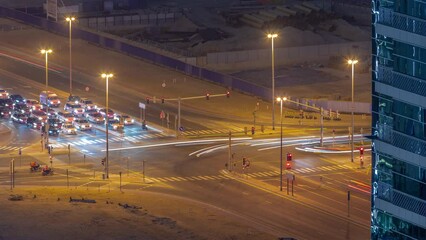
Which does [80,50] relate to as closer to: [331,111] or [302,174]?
[331,111]

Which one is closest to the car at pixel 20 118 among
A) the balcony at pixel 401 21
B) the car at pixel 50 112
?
the car at pixel 50 112

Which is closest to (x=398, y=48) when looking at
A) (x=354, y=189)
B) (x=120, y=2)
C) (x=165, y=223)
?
(x=165, y=223)

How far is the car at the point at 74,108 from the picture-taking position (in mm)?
115938

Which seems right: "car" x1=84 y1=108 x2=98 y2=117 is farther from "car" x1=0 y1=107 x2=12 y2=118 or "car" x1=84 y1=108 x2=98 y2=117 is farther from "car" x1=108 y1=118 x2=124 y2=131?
"car" x1=0 y1=107 x2=12 y2=118

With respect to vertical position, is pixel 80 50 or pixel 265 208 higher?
pixel 80 50

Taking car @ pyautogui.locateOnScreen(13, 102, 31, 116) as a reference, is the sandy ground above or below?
below

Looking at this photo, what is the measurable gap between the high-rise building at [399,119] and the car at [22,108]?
252 ft

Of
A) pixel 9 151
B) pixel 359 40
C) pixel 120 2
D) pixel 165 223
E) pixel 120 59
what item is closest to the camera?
pixel 165 223

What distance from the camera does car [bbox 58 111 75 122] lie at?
4434 inches

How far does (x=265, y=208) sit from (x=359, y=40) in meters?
90.2

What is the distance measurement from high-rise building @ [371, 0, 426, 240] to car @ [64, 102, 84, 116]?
248 feet

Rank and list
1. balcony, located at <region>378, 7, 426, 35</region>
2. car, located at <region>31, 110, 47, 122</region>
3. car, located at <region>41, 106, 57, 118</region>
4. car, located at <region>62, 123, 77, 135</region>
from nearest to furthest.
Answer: balcony, located at <region>378, 7, 426, 35</region> → car, located at <region>62, 123, 77, 135</region> → car, located at <region>31, 110, 47, 122</region> → car, located at <region>41, 106, 57, 118</region>

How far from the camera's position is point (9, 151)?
10131 cm

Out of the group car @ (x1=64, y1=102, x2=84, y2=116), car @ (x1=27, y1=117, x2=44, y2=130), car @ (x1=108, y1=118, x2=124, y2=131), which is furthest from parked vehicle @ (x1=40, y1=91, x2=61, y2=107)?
car @ (x1=108, y1=118, x2=124, y2=131)
